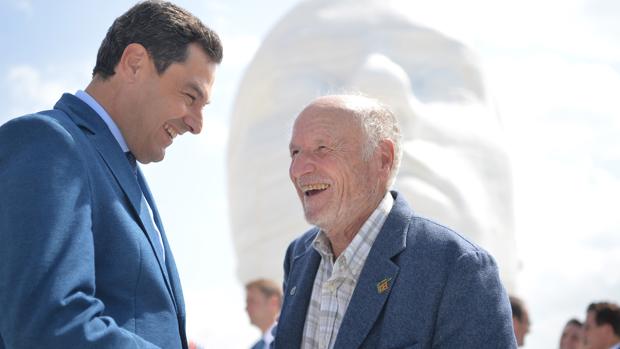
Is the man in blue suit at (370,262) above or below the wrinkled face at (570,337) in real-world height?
below

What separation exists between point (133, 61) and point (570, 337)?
580 centimetres

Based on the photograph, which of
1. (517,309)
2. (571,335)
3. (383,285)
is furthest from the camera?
(571,335)

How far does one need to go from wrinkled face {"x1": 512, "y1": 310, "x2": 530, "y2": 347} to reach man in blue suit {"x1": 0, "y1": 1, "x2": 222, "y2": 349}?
166 inches

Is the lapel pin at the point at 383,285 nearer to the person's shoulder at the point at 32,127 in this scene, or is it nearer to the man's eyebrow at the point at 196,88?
the man's eyebrow at the point at 196,88

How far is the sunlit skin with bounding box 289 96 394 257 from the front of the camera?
3012 mm

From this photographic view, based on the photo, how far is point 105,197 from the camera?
2.41m

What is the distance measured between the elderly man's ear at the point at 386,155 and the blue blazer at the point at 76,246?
862 mm

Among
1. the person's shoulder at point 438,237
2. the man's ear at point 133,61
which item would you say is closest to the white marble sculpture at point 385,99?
the person's shoulder at point 438,237

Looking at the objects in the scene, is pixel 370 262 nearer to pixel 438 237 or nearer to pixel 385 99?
pixel 438 237

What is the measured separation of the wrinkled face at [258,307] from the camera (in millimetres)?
7137

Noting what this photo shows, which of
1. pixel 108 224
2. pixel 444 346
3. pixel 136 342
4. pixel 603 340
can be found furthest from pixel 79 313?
pixel 603 340

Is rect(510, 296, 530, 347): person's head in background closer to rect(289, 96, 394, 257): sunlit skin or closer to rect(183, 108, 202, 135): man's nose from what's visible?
rect(289, 96, 394, 257): sunlit skin

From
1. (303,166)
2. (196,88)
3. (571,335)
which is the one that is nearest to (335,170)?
(303,166)

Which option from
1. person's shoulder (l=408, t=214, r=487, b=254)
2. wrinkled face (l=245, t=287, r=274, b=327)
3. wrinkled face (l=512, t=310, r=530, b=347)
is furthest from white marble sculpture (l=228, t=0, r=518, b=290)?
person's shoulder (l=408, t=214, r=487, b=254)
